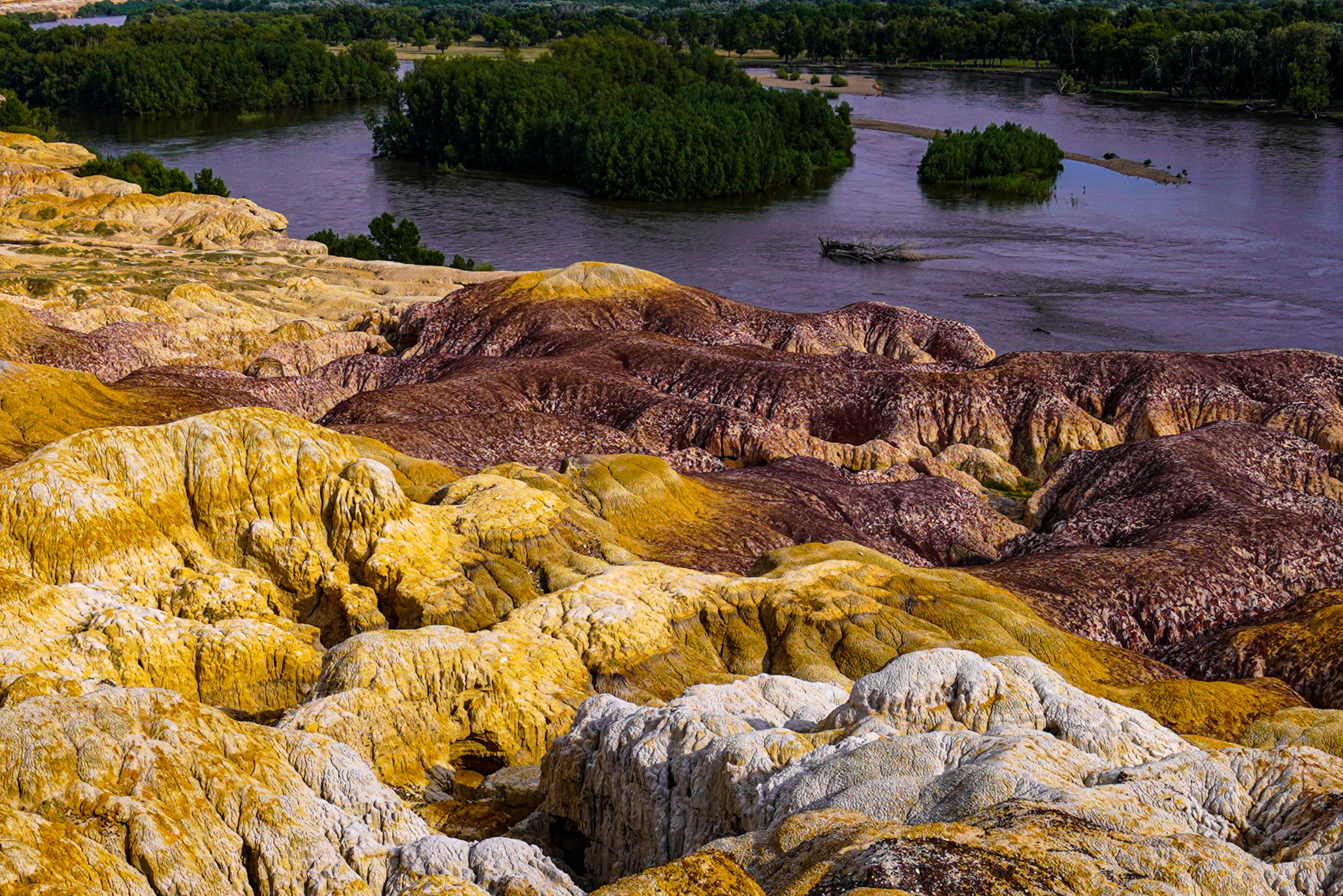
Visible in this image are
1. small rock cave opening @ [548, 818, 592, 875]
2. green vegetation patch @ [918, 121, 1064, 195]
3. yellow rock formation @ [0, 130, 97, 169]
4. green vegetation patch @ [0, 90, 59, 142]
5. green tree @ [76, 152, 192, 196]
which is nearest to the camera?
small rock cave opening @ [548, 818, 592, 875]

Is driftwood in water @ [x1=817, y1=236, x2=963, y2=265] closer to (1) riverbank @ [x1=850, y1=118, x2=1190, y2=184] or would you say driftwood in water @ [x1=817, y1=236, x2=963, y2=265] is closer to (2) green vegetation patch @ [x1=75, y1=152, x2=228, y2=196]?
(1) riverbank @ [x1=850, y1=118, x2=1190, y2=184]

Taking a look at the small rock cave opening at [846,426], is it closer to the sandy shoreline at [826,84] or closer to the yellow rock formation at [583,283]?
the yellow rock formation at [583,283]

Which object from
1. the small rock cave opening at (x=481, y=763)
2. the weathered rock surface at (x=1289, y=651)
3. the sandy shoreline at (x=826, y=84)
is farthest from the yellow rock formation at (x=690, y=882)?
the sandy shoreline at (x=826, y=84)

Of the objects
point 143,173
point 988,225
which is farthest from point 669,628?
point 143,173

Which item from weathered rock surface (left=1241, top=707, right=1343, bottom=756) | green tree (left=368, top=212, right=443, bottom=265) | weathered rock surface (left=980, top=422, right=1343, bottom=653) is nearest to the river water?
green tree (left=368, top=212, right=443, bottom=265)

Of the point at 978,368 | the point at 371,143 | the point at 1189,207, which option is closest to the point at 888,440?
the point at 978,368

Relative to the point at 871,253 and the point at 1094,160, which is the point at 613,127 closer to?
the point at 871,253

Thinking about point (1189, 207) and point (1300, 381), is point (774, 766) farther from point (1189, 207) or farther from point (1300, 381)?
point (1189, 207)
